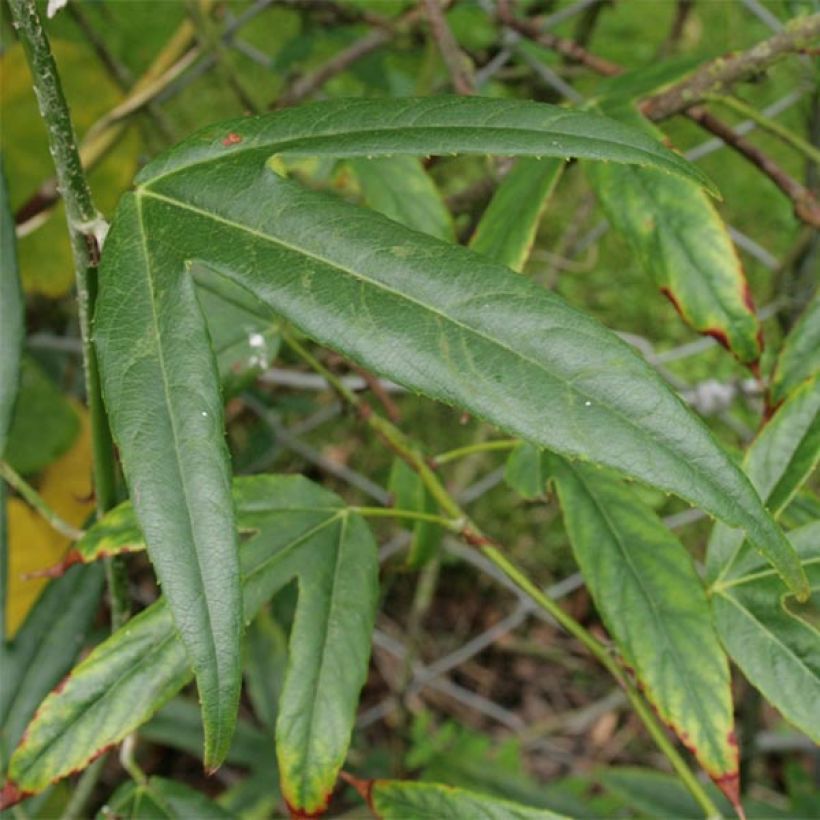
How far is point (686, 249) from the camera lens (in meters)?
0.80

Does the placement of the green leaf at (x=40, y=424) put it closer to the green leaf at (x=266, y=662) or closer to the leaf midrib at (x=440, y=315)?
the green leaf at (x=266, y=662)

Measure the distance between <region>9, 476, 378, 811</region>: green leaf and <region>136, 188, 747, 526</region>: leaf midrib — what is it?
25 centimetres

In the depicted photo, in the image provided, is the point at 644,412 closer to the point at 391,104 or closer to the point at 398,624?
the point at 391,104

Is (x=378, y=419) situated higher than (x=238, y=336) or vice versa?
(x=238, y=336)

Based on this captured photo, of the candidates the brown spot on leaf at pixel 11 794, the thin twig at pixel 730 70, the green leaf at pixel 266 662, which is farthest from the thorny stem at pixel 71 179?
the green leaf at pixel 266 662

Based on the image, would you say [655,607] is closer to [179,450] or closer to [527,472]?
[527,472]

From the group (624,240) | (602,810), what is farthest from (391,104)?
(602,810)

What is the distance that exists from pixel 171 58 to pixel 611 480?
83 centimetres

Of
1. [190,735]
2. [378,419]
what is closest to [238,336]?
[378,419]

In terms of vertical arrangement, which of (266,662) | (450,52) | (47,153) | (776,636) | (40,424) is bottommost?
(266,662)

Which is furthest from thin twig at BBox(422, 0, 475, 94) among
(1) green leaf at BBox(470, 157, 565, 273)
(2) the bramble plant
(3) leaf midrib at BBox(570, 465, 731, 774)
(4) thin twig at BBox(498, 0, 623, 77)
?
(3) leaf midrib at BBox(570, 465, 731, 774)

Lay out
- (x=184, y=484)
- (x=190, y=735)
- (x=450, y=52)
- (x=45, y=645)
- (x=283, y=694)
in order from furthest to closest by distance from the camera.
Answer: (x=190, y=735) < (x=450, y=52) < (x=45, y=645) < (x=283, y=694) < (x=184, y=484)

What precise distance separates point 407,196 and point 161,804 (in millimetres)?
541

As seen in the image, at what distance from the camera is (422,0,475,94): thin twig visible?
41.7 inches
